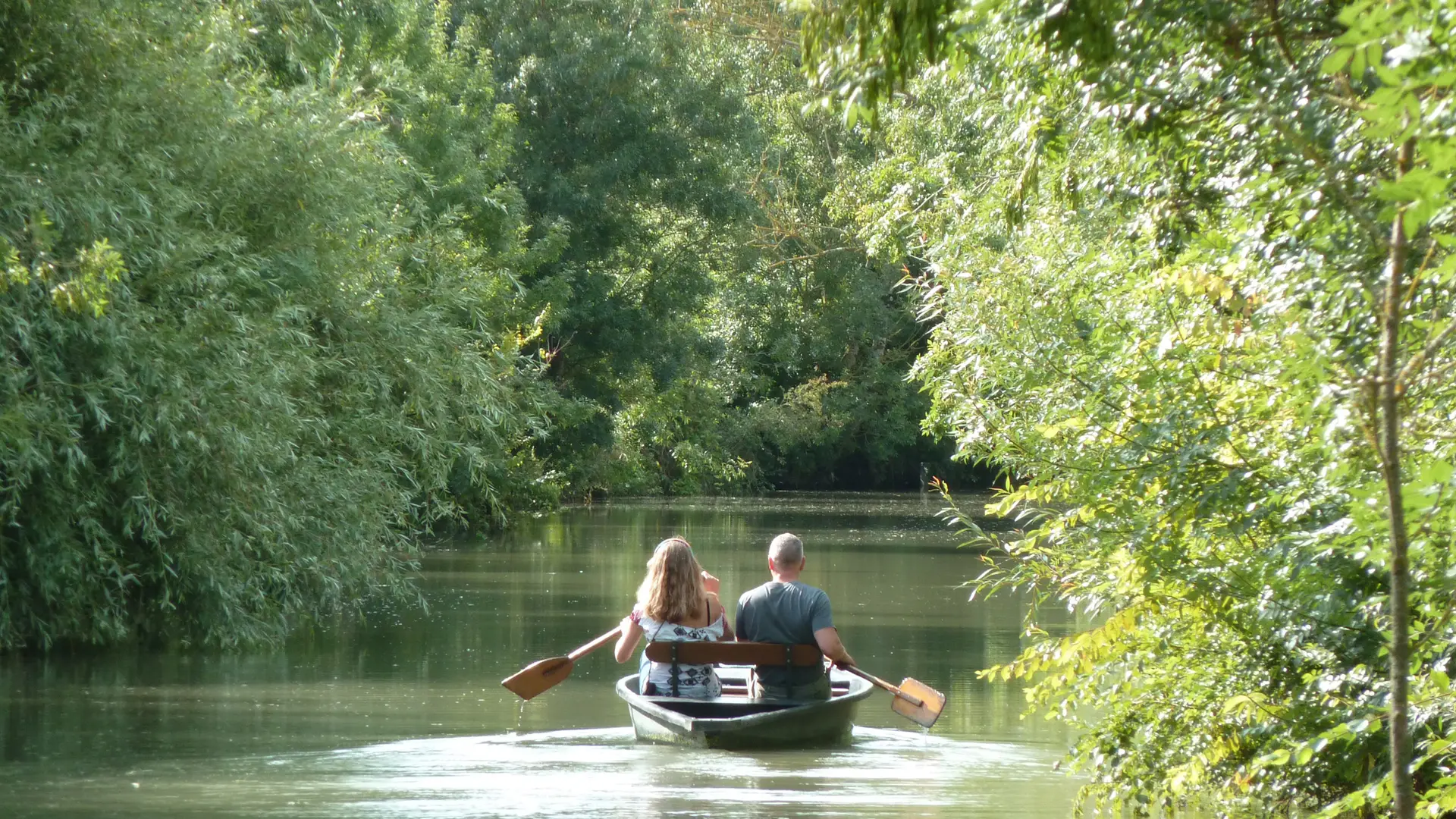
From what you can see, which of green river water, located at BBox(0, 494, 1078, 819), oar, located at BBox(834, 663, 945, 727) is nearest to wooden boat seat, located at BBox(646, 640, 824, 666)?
oar, located at BBox(834, 663, 945, 727)

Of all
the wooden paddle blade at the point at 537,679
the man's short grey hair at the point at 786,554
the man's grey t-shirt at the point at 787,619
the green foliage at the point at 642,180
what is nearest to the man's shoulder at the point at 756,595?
the man's grey t-shirt at the point at 787,619

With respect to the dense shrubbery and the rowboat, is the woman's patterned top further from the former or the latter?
the dense shrubbery

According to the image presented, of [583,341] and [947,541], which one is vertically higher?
[583,341]

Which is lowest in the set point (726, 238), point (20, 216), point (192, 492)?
point (192, 492)

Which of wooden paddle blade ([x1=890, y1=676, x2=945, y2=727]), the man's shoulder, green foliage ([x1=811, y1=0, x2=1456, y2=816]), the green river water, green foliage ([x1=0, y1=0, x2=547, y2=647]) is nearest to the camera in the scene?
green foliage ([x1=811, y1=0, x2=1456, y2=816])

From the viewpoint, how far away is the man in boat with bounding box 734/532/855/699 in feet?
32.9

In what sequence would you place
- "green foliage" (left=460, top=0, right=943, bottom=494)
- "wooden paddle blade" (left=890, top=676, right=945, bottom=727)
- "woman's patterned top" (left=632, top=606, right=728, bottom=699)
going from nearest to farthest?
"woman's patterned top" (left=632, top=606, right=728, bottom=699) → "wooden paddle blade" (left=890, top=676, right=945, bottom=727) → "green foliage" (left=460, top=0, right=943, bottom=494)

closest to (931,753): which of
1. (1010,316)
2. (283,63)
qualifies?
(1010,316)

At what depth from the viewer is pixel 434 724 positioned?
10469mm

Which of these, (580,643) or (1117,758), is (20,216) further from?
(1117,758)

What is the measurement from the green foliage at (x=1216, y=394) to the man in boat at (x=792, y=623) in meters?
1.27

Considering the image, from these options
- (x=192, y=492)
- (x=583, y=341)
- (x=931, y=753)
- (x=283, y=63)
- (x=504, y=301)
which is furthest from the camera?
(x=583, y=341)

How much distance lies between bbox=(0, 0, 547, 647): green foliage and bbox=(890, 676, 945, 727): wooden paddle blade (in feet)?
16.9

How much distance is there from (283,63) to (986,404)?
36.0ft
